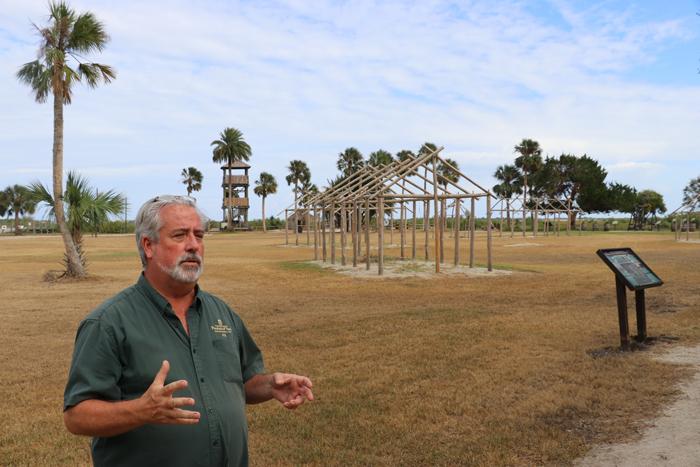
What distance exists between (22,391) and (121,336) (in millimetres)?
5729

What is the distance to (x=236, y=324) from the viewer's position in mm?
3023

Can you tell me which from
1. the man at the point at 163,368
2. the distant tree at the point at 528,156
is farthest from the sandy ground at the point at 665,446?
the distant tree at the point at 528,156

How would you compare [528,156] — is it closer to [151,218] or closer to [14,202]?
[151,218]

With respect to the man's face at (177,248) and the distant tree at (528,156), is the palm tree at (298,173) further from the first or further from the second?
the man's face at (177,248)

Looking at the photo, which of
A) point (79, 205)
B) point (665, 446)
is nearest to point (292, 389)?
point (665, 446)

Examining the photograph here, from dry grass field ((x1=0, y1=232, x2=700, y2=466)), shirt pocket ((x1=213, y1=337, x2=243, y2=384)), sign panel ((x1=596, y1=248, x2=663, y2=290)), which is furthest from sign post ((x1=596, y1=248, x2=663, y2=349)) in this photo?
shirt pocket ((x1=213, y1=337, x2=243, y2=384))

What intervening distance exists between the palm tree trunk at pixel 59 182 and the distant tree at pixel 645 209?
8116 centimetres

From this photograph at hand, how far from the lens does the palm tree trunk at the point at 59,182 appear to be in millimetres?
19609

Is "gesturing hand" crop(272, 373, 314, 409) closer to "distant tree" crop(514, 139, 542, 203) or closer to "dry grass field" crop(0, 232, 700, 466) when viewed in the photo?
"dry grass field" crop(0, 232, 700, 466)

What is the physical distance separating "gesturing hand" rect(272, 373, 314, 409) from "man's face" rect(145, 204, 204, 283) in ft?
2.13

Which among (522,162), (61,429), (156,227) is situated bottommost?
(61,429)

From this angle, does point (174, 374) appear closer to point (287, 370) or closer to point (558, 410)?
point (558, 410)

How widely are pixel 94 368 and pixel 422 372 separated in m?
5.79

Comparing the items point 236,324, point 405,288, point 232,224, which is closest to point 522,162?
point 232,224
